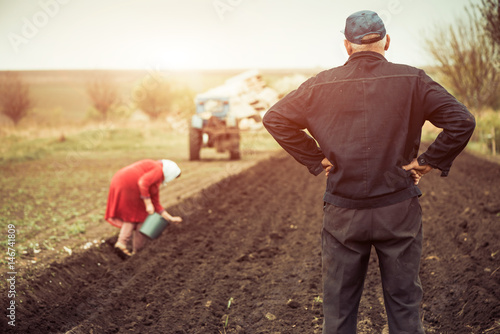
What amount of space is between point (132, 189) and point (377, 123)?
14.7ft

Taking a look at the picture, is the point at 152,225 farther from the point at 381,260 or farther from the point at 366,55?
the point at 366,55

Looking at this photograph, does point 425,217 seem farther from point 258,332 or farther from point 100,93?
point 100,93

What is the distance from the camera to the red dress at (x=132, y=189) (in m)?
6.31

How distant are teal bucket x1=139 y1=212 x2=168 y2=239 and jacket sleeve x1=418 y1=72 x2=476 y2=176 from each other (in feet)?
14.7

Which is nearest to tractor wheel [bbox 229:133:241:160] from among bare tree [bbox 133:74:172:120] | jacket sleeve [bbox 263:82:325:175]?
jacket sleeve [bbox 263:82:325:175]

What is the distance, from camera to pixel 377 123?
2504mm

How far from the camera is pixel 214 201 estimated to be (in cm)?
968

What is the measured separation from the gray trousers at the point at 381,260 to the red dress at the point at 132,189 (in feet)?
13.1

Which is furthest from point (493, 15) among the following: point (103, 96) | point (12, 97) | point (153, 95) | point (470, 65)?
point (153, 95)

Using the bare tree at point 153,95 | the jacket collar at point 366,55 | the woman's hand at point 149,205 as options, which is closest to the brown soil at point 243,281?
the woman's hand at point 149,205

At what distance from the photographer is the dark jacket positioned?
250cm

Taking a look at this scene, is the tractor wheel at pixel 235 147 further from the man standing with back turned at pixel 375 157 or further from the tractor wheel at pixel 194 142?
the man standing with back turned at pixel 375 157

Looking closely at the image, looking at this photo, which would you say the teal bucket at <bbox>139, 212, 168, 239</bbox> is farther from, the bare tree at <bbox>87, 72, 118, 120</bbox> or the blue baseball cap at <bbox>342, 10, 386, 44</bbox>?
the bare tree at <bbox>87, 72, 118, 120</bbox>

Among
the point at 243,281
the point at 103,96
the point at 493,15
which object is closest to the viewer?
the point at 243,281
